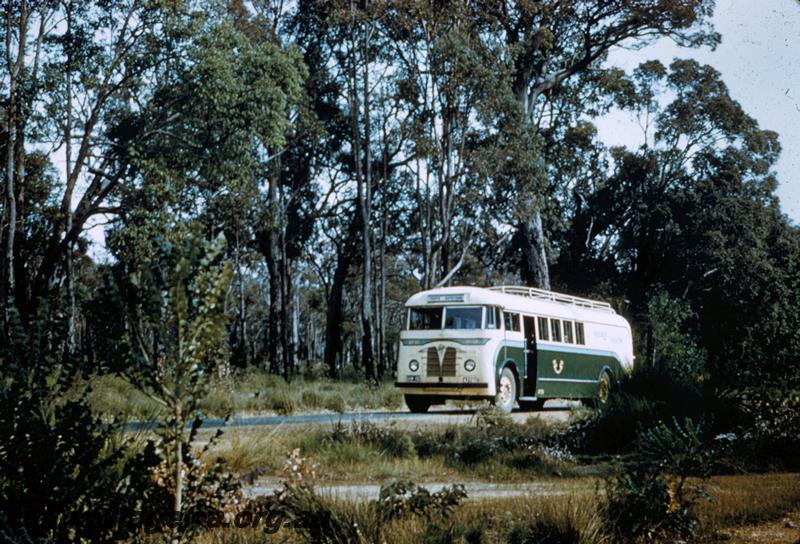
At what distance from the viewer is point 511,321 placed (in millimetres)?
19719

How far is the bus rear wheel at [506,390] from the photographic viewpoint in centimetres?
1897

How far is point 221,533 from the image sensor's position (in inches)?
222

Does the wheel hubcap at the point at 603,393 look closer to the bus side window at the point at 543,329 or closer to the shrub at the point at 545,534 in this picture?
the bus side window at the point at 543,329

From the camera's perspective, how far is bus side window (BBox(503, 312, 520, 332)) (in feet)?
64.0

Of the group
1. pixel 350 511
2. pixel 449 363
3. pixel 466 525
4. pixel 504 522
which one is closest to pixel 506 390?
pixel 449 363

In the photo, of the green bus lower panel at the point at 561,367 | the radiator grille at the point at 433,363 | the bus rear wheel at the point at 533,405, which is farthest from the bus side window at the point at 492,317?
the bus rear wheel at the point at 533,405

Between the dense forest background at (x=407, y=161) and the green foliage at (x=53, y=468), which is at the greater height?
the dense forest background at (x=407, y=161)

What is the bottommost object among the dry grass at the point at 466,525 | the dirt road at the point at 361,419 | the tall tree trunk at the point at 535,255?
the dry grass at the point at 466,525

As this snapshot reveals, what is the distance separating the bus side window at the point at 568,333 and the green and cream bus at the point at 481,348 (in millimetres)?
395

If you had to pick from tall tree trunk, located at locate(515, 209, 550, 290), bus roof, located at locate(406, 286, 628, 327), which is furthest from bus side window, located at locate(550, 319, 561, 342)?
tall tree trunk, located at locate(515, 209, 550, 290)

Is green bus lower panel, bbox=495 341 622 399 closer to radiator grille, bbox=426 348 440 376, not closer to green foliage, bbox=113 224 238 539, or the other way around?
radiator grille, bbox=426 348 440 376

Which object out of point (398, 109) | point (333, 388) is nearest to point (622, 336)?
point (333, 388)

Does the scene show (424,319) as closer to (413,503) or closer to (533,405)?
(533,405)

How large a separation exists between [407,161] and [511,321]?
18850 mm
